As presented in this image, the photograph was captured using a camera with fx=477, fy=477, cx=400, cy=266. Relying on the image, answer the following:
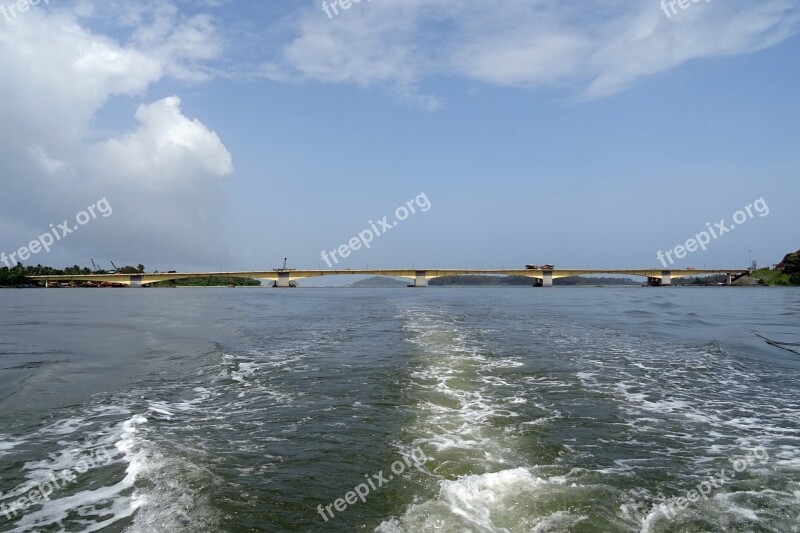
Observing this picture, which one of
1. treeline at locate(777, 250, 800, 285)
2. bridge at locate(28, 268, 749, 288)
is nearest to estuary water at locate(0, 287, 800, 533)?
bridge at locate(28, 268, 749, 288)

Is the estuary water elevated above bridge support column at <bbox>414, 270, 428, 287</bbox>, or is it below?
below

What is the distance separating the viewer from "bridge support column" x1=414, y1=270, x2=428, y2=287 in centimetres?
14252

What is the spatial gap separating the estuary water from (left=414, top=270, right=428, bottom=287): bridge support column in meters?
124

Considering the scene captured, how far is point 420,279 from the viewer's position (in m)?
145

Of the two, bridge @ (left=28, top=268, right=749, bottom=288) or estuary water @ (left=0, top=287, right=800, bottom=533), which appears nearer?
estuary water @ (left=0, top=287, right=800, bottom=533)

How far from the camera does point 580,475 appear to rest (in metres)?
6.96

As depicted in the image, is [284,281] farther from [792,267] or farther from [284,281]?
[792,267]

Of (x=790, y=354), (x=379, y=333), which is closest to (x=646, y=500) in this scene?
(x=790, y=354)

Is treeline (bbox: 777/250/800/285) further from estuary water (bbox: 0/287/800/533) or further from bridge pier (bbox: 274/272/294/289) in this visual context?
A: estuary water (bbox: 0/287/800/533)

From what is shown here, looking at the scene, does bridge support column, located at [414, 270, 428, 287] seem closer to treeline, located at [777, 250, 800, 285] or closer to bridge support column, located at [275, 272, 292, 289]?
bridge support column, located at [275, 272, 292, 289]

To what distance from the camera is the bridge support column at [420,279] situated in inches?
5611

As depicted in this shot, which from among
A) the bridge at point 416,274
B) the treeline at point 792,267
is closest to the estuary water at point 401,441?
the bridge at point 416,274

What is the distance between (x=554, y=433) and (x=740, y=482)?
2.87 metres

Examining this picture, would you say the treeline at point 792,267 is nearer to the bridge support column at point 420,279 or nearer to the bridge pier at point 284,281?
the bridge support column at point 420,279
